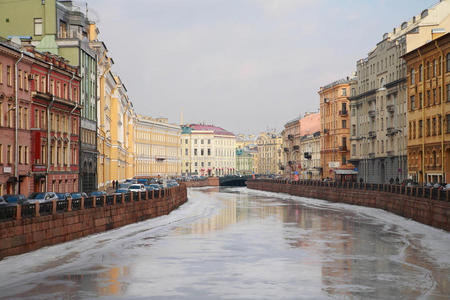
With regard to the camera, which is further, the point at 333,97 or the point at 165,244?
the point at 333,97

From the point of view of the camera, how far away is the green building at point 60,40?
76.7 m

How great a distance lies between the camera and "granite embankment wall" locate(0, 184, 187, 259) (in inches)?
1373

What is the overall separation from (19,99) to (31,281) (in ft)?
95.8

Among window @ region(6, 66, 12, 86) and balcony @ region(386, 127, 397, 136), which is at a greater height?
window @ region(6, 66, 12, 86)

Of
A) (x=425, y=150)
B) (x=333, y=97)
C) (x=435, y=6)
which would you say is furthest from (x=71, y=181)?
(x=333, y=97)

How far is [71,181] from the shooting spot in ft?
238

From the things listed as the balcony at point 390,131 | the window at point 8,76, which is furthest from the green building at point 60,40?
the balcony at point 390,131

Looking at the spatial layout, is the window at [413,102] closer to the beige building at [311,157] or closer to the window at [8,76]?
the window at [8,76]

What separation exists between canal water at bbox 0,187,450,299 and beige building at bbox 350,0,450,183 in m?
38.8

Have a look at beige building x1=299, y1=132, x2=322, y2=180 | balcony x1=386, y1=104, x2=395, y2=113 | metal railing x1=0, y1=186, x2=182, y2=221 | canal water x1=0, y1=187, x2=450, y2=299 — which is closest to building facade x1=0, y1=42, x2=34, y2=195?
metal railing x1=0, y1=186, x2=182, y2=221

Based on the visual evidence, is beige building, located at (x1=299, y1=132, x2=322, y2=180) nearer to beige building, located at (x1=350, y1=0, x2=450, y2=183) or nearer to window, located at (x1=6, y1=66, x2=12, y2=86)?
beige building, located at (x1=350, y1=0, x2=450, y2=183)

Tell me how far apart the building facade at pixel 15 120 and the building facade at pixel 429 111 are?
1584 inches

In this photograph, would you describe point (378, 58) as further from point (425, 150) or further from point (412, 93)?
point (425, 150)

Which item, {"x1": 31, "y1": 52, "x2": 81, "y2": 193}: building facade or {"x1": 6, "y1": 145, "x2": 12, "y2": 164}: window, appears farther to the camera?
{"x1": 31, "y1": 52, "x2": 81, "y2": 193}: building facade
